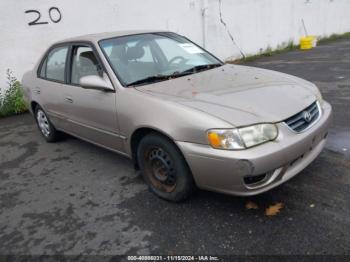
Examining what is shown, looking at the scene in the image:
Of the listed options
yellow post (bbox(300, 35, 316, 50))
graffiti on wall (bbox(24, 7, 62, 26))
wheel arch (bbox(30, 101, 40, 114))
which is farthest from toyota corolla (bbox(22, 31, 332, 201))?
yellow post (bbox(300, 35, 316, 50))

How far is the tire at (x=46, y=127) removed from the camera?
512cm

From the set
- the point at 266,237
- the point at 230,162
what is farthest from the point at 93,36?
the point at 266,237

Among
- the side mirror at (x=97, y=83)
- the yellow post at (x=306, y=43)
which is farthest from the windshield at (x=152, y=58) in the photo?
the yellow post at (x=306, y=43)

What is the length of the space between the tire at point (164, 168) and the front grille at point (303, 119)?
94 cm

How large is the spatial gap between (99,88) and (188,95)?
98 cm

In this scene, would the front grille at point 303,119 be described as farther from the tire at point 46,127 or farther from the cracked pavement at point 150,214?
the tire at point 46,127

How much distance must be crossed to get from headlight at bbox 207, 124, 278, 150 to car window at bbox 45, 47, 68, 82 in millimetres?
2608

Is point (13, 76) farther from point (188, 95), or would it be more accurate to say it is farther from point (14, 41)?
point (188, 95)

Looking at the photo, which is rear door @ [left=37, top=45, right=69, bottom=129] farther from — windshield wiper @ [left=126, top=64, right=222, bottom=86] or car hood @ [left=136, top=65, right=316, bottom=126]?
car hood @ [left=136, top=65, right=316, bottom=126]

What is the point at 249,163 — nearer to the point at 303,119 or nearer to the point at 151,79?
the point at 303,119

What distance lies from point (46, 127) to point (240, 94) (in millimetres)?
3385

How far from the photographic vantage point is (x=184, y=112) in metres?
2.83

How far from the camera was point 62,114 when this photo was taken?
4512 mm

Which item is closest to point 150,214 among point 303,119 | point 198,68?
point 303,119
